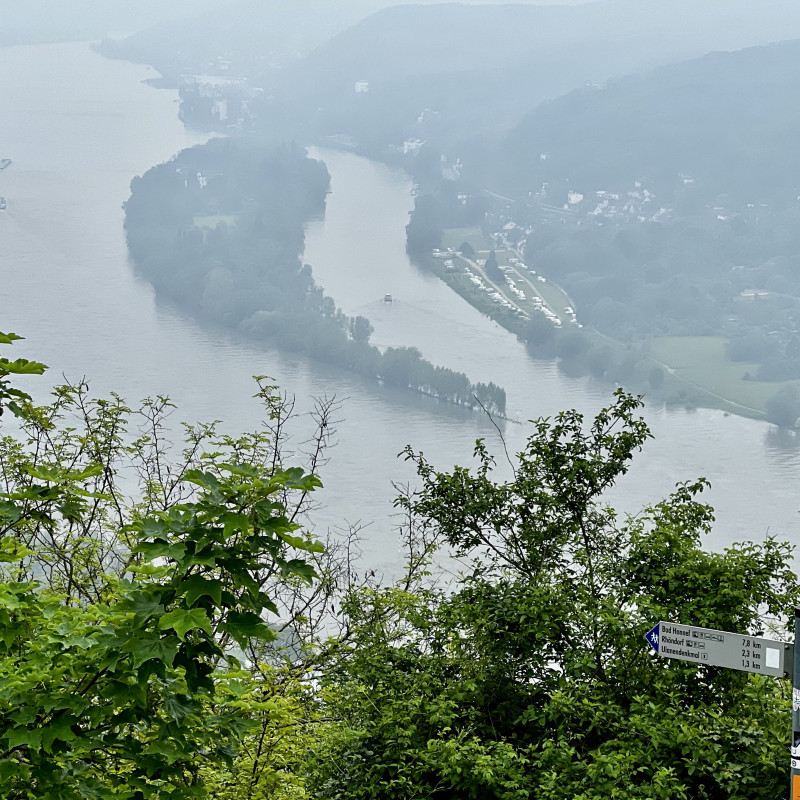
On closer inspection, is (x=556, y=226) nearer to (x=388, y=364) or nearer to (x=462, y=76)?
(x=388, y=364)

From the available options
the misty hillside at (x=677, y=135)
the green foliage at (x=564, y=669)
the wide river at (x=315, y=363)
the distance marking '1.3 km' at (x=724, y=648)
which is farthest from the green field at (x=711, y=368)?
the distance marking '1.3 km' at (x=724, y=648)

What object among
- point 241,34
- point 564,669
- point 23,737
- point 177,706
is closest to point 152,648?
point 177,706

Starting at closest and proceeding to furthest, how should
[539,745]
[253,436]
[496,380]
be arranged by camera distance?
1. [539,745]
2. [253,436]
3. [496,380]

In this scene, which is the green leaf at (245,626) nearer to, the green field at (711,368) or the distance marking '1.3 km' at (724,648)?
the distance marking '1.3 km' at (724,648)

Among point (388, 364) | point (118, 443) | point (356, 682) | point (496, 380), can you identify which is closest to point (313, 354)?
point (388, 364)

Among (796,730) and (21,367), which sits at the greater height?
(21,367)

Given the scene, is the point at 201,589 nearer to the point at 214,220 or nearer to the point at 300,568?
the point at 300,568

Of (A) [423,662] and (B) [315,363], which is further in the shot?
(B) [315,363]
